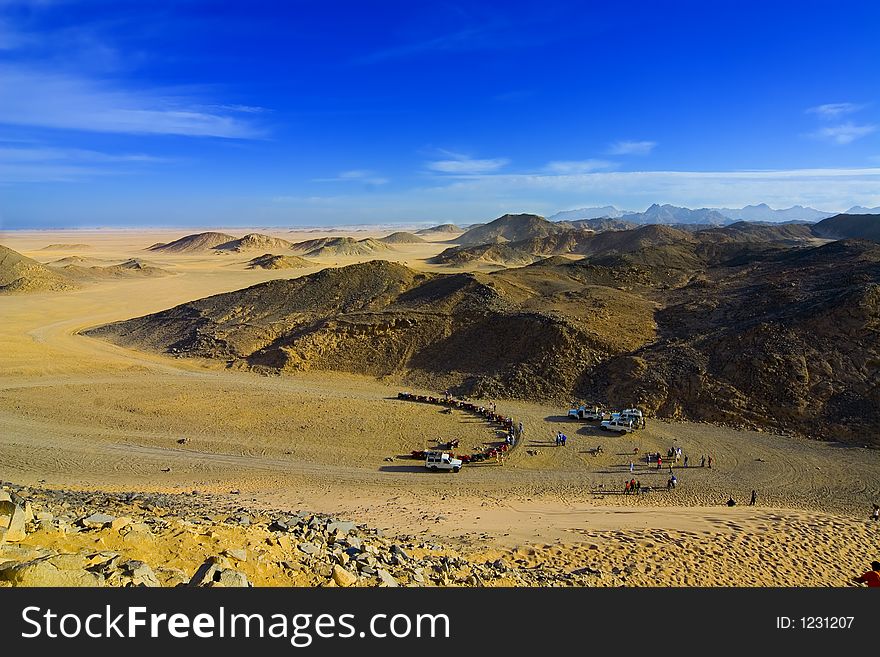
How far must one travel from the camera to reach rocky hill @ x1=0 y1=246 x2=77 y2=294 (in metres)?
74.6

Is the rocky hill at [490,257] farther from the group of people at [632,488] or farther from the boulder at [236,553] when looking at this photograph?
the boulder at [236,553]

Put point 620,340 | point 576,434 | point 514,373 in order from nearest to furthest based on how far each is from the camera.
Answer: point 576,434 < point 514,373 < point 620,340

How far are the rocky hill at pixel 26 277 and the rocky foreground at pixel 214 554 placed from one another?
76.8 meters

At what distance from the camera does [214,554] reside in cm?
1020

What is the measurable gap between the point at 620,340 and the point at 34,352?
144ft

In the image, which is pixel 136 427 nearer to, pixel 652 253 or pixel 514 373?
pixel 514 373

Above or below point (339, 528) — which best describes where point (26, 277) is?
above

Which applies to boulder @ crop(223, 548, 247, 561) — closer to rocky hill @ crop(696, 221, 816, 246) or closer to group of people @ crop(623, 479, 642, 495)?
group of people @ crop(623, 479, 642, 495)

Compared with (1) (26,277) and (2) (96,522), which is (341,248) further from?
(2) (96,522)

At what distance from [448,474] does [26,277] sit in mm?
82829

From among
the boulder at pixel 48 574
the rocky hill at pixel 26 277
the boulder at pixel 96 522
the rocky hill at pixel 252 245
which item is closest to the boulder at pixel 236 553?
the boulder at pixel 48 574

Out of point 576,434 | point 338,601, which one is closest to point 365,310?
point 576,434

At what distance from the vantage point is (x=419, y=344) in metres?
38.3

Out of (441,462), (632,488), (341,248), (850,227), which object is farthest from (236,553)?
(850,227)
